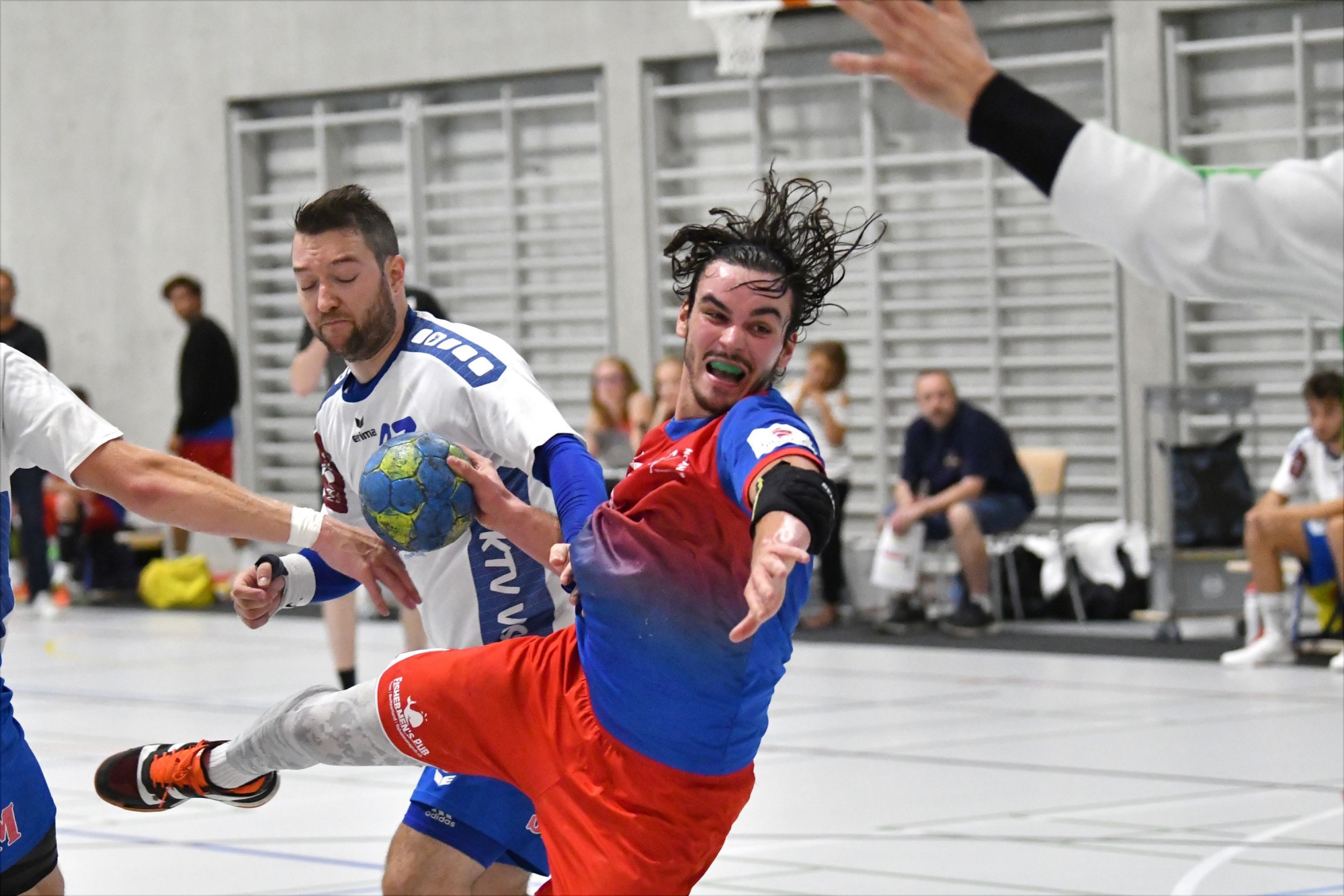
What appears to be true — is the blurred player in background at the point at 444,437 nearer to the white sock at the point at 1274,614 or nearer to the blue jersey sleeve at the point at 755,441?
the blue jersey sleeve at the point at 755,441

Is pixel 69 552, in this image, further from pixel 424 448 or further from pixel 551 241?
pixel 424 448

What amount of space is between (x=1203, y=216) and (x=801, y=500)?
0.96m

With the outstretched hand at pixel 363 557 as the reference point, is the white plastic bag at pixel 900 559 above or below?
below

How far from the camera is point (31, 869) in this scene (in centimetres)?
337

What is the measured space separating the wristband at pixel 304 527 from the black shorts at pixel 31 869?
0.75 m

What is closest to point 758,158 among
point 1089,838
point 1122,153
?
point 1089,838

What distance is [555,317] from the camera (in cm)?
1535

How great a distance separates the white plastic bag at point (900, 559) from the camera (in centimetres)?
1149

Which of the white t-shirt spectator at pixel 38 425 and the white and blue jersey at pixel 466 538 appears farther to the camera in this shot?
the white and blue jersey at pixel 466 538

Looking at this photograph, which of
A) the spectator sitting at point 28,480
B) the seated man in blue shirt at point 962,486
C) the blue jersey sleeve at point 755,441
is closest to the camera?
the blue jersey sleeve at point 755,441

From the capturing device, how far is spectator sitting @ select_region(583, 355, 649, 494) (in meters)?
12.4

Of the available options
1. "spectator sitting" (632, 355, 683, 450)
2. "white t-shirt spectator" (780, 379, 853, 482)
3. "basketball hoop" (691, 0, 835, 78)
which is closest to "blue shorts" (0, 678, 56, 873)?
"spectator sitting" (632, 355, 683, 450)

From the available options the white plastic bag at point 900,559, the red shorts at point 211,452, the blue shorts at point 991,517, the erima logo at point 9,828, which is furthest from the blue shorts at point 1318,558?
the erima logo at point 9,828

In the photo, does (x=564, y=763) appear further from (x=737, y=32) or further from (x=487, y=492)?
(x=737, y=32)
